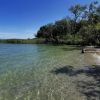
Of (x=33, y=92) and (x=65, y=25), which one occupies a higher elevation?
(x=65, y=25)

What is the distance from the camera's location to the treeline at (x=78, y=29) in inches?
1826

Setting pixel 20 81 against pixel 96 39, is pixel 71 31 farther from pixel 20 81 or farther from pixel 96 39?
pixel 20 81

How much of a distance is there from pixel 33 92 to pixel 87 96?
2.33 meters

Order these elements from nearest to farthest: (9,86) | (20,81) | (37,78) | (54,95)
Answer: (54,95), (9,86), (20,81), (37,78)

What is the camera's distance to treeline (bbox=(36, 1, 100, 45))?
46375 millimetres

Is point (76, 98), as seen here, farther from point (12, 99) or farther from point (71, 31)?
point (71, 31)

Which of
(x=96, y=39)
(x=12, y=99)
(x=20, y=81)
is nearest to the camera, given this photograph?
(x=12, y=99)

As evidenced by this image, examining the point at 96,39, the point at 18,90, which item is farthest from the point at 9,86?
the point at 96,39

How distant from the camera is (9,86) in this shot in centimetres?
900

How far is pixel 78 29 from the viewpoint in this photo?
219ft

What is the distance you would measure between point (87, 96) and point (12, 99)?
3.04 m

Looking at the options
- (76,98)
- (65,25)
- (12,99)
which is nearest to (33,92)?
(12,99)

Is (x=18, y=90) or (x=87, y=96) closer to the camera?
(x=87, y=96)

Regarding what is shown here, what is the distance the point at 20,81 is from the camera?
392 inches
